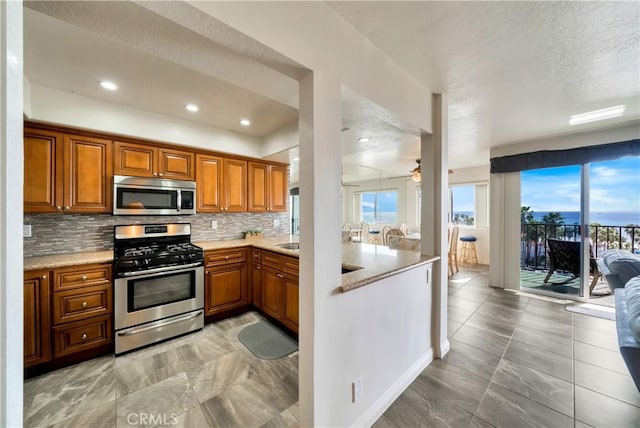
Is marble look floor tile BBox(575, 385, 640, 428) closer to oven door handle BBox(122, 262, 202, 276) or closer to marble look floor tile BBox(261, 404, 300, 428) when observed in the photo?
marble look floor tile BBox(261, 404, 300, 428)

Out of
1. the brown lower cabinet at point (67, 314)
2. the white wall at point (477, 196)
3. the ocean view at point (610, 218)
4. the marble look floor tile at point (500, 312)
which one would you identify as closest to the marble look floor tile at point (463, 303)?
the marble look floor tile at point (500, 312)

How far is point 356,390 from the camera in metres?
1.51

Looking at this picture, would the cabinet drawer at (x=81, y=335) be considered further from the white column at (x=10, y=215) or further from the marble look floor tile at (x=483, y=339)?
the marble look floor tile at (x=483, y=339)

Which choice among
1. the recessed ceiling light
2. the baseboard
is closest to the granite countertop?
the baseboard

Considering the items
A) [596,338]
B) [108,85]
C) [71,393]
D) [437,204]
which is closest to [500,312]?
[596,338]

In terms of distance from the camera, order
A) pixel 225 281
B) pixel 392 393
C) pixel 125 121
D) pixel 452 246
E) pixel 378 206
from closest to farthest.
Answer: pixel 392 393 → pixel 125 121 → pixel 225 281 → pixel 452 246 → pixel 378 206

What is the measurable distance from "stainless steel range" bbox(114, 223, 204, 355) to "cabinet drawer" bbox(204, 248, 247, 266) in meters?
0.13

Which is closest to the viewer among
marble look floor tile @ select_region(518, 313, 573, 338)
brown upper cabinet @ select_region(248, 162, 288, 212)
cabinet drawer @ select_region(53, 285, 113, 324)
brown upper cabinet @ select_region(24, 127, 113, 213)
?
cabinet drawer @ select_region(53, 285, 113, 324)

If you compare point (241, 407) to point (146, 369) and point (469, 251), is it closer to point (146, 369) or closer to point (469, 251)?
point (146, 369)

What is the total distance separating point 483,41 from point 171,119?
10.2 feet

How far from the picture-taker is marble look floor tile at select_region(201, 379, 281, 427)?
1.59 metres

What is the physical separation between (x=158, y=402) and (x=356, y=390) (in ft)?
4.61

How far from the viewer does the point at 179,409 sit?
168 cm

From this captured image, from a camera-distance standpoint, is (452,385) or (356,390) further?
(452,385)
